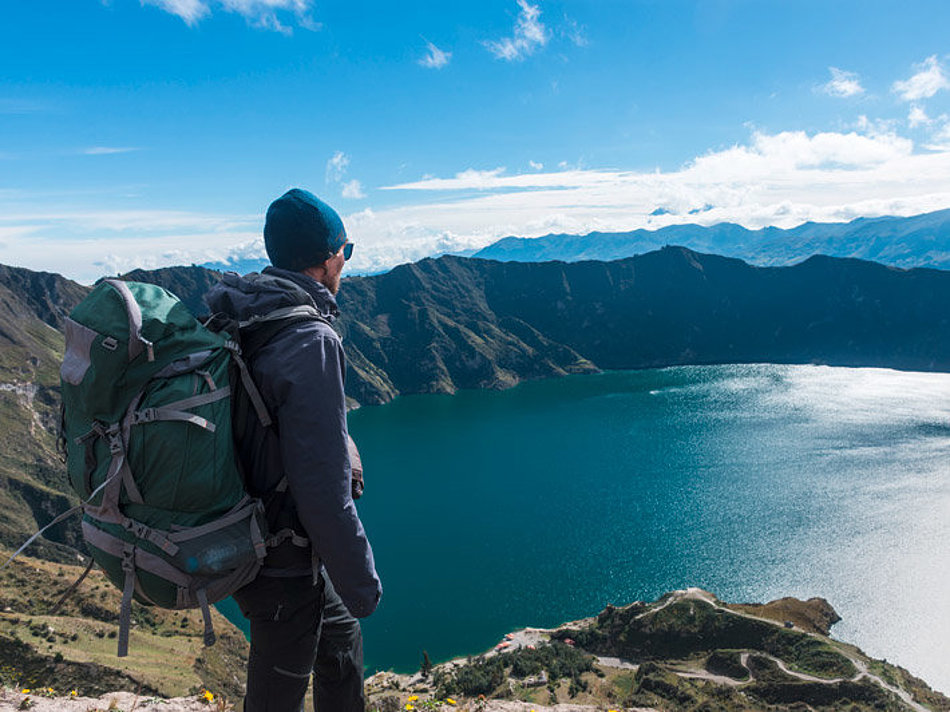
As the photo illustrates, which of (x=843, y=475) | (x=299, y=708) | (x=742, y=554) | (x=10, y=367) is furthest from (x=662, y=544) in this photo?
(x=10, y=367)

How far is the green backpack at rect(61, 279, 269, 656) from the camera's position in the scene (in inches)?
113

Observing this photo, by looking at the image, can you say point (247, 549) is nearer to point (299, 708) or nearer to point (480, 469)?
point (299, 708)

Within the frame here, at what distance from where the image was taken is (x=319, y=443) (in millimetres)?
3078

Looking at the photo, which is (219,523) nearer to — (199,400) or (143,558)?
(143,558)

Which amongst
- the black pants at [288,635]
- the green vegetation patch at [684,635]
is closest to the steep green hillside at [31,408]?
the green vegetation patch at [684,635]

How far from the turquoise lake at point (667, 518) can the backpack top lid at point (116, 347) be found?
5818 cm

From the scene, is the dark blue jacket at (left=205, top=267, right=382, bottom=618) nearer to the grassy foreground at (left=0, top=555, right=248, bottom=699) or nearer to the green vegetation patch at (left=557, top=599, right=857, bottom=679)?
the grassy foreground at (left=0, top=555, right=248, bottom=699)

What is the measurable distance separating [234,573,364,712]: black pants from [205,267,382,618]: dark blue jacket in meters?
0.19

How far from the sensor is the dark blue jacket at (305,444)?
10.1 feet

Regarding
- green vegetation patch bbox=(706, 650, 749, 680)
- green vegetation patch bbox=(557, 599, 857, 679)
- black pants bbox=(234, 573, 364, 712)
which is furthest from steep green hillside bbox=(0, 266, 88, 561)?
black pants bbox=(234, 573, 364, 712)

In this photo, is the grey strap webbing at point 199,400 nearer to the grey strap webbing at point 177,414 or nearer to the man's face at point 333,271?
the grey strap webbing at point 177,414

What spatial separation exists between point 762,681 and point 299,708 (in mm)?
49638

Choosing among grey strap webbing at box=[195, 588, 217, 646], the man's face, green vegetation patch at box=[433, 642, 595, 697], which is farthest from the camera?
green vegetation patch at box=[433, 642, 595, 697]

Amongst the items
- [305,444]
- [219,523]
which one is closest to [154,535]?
[219,523]
